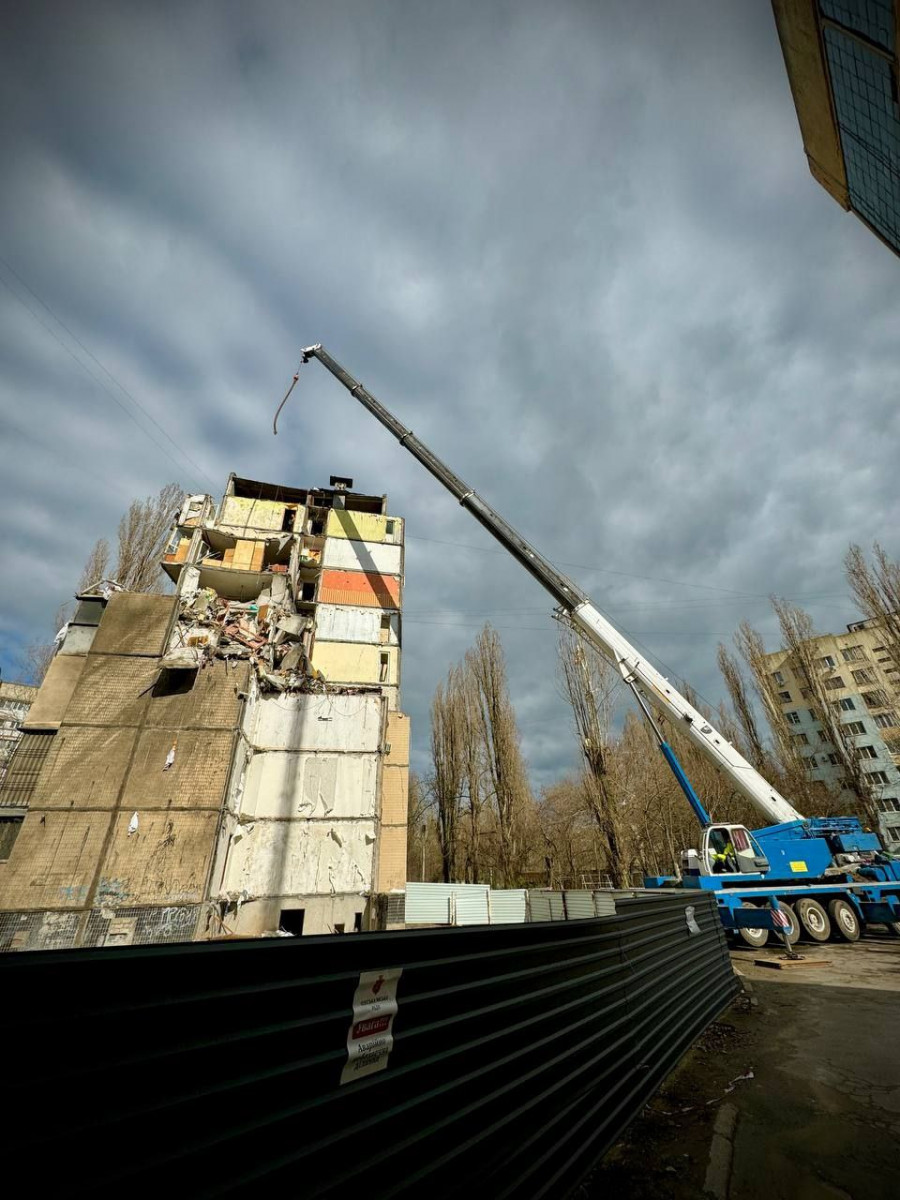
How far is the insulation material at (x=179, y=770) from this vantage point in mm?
11359

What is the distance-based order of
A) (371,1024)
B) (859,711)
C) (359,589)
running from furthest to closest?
1. (859,711)
2. (359,589)
3. (371,1024)

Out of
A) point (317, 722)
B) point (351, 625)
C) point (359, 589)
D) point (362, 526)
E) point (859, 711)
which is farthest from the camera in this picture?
point (859, 711)

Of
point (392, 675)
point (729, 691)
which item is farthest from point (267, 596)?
point (729, 691)

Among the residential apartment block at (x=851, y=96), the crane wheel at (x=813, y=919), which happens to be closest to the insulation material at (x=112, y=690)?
the residential apartment block at (x=851, y=96)

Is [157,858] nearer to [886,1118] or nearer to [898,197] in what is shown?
[886,1118]

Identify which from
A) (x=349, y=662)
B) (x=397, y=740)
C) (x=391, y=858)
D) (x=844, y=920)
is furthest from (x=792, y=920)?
(x=349, y=662)

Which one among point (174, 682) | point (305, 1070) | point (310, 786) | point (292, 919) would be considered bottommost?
point (292, 919)

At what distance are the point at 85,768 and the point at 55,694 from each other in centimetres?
239

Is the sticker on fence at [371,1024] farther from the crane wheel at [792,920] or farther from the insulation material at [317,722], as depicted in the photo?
the insulation material at [317,722]

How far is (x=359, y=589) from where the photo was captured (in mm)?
21078

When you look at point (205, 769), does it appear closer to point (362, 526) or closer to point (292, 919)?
point (292, 919)

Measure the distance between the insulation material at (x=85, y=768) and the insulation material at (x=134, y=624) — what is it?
219 cm

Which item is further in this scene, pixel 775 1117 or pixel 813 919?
pixel 813 919

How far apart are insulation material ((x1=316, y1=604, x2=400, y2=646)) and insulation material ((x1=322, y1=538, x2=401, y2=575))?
2055mm
